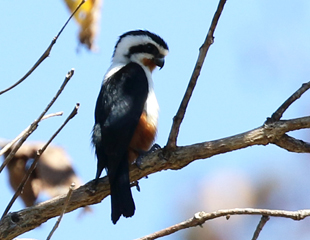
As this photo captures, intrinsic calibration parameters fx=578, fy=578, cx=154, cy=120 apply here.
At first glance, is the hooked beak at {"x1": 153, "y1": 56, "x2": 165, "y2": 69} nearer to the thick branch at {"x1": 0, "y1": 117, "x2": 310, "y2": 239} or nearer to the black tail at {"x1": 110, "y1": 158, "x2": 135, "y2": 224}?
the black tail at {"x1": 110, "y1": 158, "x2": 135, "y2": 224}

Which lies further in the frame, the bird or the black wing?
the black wing

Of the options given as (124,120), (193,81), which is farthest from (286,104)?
(124,120)

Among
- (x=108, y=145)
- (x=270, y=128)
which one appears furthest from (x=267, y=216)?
(x=108, y=145)

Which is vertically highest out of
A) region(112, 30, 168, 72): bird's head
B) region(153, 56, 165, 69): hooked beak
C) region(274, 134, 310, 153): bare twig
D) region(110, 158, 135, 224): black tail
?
region(112, 30, 168, 72): bird's head

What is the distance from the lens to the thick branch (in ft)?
11.8

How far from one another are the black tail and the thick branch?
254 mm

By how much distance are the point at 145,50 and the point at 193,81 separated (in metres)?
2.28

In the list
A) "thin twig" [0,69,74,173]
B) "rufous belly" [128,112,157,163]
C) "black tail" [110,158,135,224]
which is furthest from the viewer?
"rufous belly" [128,112,157,163]

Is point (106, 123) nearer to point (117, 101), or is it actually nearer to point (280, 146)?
point (117, 101)

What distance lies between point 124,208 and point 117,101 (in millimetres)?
1070

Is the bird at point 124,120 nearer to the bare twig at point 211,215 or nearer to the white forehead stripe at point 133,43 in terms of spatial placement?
the white forehead stripe at point 133,43

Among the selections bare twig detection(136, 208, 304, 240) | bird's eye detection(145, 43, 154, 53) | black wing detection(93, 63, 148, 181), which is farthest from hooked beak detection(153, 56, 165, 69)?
bare twig detection(136, 208, 304, 240)

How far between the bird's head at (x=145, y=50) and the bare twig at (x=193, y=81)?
2115 mm

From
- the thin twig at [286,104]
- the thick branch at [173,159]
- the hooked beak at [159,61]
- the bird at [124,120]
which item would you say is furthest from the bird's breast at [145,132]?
the thin twig at [286,104]
